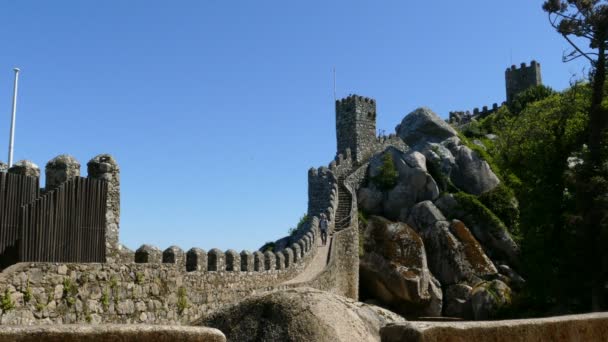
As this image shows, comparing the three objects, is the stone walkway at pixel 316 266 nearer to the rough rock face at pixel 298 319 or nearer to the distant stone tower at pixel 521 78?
the rough rock face at pixel 298 319

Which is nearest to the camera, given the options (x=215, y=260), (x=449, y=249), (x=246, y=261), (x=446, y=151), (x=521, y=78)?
(x=215, y=260)

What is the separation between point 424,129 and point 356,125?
16.7ft

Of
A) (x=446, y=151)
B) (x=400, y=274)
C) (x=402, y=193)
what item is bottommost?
(x=400, y=274)

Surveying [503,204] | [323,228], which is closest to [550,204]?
[323,228]

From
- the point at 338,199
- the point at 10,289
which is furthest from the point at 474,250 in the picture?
the point at 10,289

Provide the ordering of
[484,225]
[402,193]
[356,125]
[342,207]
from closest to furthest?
[342,207], [484,225], [402,193], [356,125]

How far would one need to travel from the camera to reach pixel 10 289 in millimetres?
9258

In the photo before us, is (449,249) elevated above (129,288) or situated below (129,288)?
above

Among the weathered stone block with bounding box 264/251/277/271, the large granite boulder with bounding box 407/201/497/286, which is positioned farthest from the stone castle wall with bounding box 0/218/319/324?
the large granite boulder with bounding box 407/201/497/286

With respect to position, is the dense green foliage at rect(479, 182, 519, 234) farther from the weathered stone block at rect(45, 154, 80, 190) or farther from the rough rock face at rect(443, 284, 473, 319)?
the weathered stone block at rect(45, 154, 80, 190)

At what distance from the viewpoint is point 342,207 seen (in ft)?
116

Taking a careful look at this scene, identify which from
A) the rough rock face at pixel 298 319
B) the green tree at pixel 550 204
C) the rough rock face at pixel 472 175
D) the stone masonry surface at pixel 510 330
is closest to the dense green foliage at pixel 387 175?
the rough rock face at pixel 472 175

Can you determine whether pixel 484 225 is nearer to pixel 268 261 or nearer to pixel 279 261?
pixel 279 261

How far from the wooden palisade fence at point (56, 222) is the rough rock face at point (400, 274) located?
22.9 m
